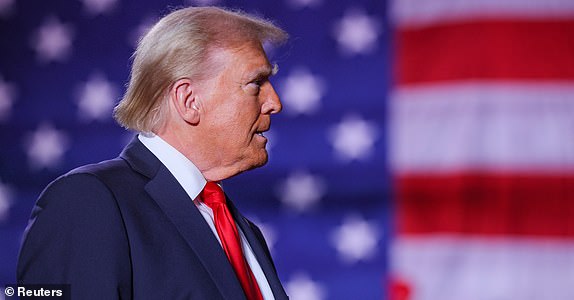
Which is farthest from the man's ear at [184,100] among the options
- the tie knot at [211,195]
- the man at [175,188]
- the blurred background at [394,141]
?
the blurred background at [394,141]

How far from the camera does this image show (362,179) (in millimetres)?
3002

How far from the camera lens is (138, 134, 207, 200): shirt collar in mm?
1555

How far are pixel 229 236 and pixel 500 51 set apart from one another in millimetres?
1586

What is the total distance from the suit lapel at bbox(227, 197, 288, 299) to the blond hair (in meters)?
0.24

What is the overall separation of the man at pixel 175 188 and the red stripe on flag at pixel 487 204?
1199 mm

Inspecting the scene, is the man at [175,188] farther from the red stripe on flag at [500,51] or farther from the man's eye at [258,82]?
the red stripe on flag at [500,51]

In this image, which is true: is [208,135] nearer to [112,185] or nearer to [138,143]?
[138,143]

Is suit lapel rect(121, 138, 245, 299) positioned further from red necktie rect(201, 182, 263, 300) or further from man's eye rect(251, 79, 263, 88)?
man's eye rect(251, 79, 263, 88)

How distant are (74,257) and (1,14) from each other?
87.4 inches

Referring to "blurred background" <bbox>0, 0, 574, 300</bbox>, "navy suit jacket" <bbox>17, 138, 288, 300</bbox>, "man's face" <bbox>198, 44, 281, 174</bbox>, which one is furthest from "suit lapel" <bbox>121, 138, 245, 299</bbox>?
"blurred background" <bbox>0, 0, 574, 300</bbox>

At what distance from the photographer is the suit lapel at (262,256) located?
1632mm

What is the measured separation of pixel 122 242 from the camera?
136 centimetres

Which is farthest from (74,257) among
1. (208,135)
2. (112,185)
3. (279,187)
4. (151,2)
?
(151,2)

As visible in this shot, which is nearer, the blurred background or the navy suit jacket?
the navy suit jacket
